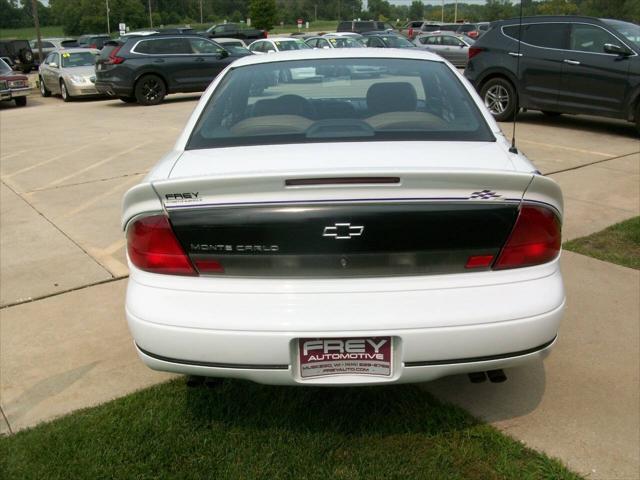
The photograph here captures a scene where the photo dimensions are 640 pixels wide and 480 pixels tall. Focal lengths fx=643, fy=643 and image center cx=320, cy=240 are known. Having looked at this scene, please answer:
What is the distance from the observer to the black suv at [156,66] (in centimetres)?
1636

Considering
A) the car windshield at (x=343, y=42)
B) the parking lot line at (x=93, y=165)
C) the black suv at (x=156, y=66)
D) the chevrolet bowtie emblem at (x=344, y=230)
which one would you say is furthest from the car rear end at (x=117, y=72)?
the chevrolet bowtie emblem at (x=344, y=230)

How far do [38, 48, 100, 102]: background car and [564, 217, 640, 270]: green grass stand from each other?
Result: 16.1 m

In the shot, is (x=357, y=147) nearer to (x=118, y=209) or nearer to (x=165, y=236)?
(x=165, y=236)

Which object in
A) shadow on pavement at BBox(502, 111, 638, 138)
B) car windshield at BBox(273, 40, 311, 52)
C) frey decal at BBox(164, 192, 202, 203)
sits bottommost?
shadow on pavement at BBox(502, 111, 638, 138)

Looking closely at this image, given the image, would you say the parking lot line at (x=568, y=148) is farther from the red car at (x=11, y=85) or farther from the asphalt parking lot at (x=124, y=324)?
the red car at (x=11, y=85)

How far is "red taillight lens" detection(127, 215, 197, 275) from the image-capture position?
2479 millimetres

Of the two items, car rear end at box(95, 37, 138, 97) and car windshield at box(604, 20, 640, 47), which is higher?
car windshield at box(604, 20, 640, 47)

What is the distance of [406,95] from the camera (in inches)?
138

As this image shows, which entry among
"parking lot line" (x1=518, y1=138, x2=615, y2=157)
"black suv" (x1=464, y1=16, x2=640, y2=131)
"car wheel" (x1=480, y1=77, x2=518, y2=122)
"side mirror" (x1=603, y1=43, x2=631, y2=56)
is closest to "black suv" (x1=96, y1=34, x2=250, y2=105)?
"black suv" (x1=464, y1=16, x2=640, y2=131)

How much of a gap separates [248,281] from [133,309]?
493mm

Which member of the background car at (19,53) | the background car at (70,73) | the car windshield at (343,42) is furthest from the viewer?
the background car at (19,53)

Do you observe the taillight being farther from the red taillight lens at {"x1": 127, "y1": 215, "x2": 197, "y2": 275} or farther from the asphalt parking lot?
the red taillight lens at {"x1": 127, "y1": 215, "x2": 197, "y2": 275}

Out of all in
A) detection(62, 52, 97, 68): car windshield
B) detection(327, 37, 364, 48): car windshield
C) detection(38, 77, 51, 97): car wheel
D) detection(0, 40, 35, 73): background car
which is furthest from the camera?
detection(0, 40, 35, 73): background car

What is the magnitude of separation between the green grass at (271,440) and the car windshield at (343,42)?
66.3 feet
